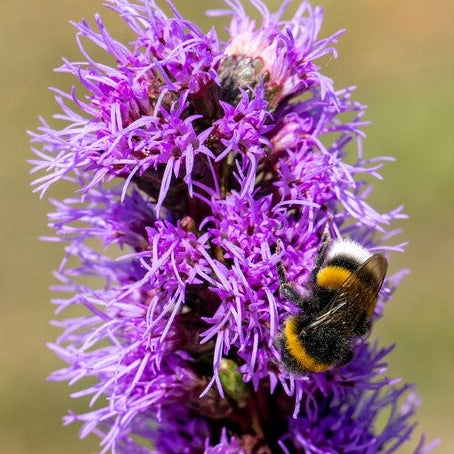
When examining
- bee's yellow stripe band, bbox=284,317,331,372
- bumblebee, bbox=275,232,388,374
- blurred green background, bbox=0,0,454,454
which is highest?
blurred green background, bbox=0,0,454,454

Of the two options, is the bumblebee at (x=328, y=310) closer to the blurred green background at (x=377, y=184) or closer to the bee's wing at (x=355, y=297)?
the bee's wing at (x=355, y=297)

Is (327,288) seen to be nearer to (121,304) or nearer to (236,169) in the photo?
(236,169)

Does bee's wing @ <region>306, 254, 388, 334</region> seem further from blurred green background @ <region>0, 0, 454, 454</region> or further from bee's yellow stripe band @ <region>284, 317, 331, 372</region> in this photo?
blurred green background @ <region>0, 0, 454, 454</region>

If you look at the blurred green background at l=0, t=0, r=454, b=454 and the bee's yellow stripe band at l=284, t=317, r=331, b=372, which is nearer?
the bee's yellow stripe band at l=284, t=317, r=331, b=372

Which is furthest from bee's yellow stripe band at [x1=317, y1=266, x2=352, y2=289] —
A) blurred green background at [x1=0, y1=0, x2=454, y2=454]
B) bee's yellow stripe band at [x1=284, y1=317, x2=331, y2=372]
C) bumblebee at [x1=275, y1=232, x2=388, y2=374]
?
blurred green background at [x1=0, y1=0, x2=454, y2=454]

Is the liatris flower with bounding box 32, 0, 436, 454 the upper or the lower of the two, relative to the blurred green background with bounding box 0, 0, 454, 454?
lower

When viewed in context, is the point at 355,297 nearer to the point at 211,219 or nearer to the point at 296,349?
the point at 296,349

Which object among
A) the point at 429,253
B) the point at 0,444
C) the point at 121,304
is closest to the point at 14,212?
the point at 0,444
